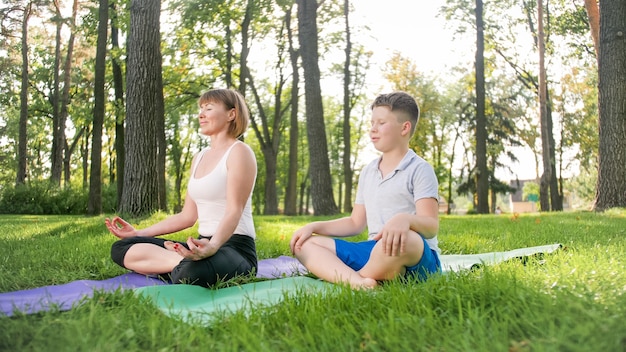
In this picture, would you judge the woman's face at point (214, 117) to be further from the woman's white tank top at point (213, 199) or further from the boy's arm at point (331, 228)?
the boy's arm at point (331, 228)

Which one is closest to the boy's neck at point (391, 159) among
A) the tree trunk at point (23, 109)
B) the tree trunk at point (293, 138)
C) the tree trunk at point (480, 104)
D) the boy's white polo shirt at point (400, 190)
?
the boy's white polo shirt at point (400, 190)

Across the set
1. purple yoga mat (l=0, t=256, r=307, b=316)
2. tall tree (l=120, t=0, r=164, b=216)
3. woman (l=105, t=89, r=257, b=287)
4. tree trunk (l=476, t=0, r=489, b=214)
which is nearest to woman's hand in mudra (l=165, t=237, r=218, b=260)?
woman (l=105, t=89, r=257, b=287)

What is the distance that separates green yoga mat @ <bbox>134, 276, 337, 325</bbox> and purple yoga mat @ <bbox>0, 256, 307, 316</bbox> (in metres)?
0.22

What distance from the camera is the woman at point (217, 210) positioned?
3734 millimetres

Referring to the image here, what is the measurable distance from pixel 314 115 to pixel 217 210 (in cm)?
895

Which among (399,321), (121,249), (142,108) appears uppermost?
(142,108)

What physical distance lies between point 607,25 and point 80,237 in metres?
10.2

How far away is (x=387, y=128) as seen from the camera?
141 inches

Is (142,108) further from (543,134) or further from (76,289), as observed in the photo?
(543,134)

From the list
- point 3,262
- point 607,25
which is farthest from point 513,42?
point 3,262

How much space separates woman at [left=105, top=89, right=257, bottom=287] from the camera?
12.3 feet

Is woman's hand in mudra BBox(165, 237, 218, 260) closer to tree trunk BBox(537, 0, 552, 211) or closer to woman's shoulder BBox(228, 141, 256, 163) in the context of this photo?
woman's shoulder BBox(228, 141, 256, 163)

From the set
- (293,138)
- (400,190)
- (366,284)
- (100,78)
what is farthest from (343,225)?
(293,138)

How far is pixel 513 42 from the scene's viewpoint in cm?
2189
